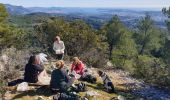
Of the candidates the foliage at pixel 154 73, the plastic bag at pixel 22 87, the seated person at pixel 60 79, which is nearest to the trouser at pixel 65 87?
the seated person at pixel 60 79

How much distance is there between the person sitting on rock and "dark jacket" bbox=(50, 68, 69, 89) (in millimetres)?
961

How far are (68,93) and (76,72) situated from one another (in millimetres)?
2933

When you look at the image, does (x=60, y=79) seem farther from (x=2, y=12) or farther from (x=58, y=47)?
(x=2, y=12)

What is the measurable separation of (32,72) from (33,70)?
0.38 feet

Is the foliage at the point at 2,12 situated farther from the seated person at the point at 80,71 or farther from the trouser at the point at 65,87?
the trouser at the point at 65,87

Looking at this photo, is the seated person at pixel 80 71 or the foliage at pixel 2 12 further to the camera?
the foliage at pixel 2 12

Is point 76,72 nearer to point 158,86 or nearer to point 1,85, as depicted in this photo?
point 1,85

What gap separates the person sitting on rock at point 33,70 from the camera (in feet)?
51.2

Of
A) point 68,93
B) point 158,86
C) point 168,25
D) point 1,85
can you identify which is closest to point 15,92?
point 1,85

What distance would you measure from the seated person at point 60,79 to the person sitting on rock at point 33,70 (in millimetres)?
905

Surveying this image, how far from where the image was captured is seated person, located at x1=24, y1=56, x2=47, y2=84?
15.6 m

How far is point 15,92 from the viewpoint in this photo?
1548 centimetres

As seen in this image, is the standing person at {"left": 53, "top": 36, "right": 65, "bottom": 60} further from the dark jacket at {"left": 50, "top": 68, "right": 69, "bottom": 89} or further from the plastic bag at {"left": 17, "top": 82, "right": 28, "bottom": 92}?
the dark jacket at {"left": 50, "top": 68, "right": 69, "bottom": 89}

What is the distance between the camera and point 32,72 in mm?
15742
